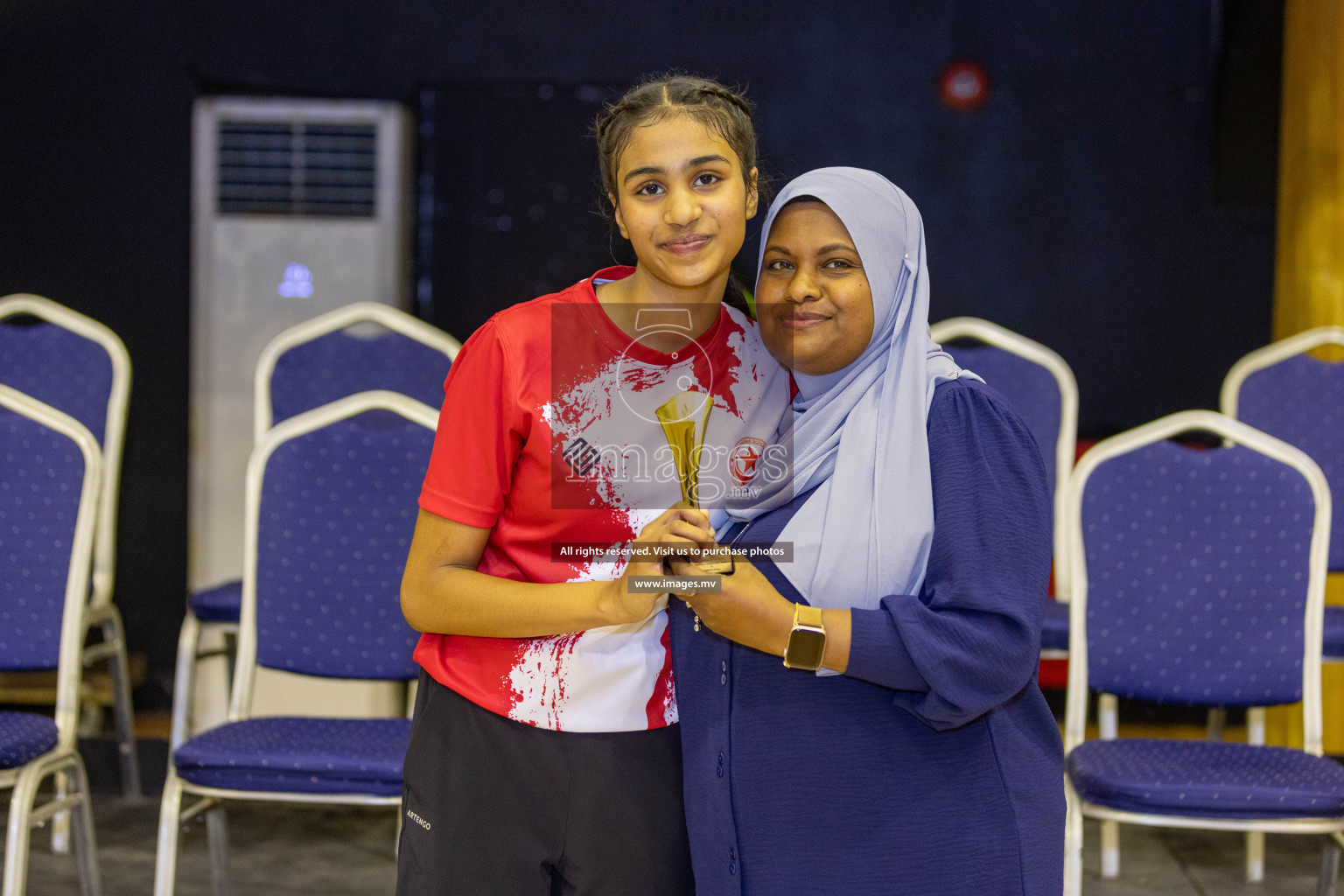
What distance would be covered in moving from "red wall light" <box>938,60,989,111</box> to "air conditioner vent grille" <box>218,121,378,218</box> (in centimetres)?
220

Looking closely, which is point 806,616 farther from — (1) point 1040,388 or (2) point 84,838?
(1) point 1040,388

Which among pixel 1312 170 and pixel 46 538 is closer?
pixel 46 538

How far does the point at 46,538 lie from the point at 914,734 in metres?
1.72

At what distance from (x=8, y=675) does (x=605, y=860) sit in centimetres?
351

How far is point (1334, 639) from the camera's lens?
247cm

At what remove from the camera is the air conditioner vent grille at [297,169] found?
14.1 ft

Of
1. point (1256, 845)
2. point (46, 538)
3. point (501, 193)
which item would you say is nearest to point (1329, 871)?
point (1256, 845)

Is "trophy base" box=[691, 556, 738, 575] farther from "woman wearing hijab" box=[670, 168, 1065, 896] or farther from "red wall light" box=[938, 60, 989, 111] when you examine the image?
"red wall light" box=[938, 60, 989, 111]

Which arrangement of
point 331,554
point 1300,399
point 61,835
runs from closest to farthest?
point 331,554, point 61,835, point 1300,399

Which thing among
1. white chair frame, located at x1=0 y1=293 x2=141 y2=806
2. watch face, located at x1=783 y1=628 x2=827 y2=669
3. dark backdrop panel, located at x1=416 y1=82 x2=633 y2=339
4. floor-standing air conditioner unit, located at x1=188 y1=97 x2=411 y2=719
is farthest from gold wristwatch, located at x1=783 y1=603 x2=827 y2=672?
floor-standing air conditioner unit, located at x1=188 y1=97 x2=411 y2=719

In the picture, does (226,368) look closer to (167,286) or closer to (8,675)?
(167,286)

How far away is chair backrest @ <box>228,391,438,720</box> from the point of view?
6.99 ft

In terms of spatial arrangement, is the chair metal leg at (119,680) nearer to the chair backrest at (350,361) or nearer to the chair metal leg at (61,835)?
the chair metal leg at (61,835)

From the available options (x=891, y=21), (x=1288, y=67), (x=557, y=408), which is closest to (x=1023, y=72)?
(x=891, y=21)
